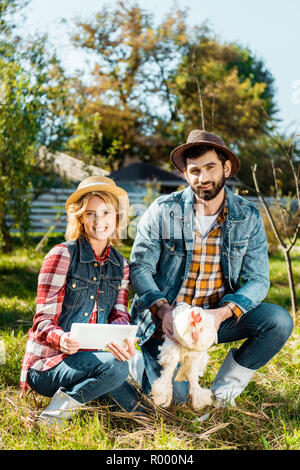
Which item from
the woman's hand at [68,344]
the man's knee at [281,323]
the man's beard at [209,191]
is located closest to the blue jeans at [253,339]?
the man's knee at [281,323]

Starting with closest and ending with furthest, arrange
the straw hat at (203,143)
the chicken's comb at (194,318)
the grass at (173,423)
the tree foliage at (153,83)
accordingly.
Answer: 1. the grass at (173,423)
2. the chicken's comb at (194,318)
3. the straw hat at (203,143)
4. the tree foliage at (153,83)

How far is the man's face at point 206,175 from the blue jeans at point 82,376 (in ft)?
3.51

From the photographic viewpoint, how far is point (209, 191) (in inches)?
110

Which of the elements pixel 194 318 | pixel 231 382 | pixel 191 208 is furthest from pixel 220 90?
pixel 194 318

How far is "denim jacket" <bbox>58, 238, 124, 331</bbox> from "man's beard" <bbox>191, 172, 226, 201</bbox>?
2.10 ft

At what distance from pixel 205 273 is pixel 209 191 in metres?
0.50

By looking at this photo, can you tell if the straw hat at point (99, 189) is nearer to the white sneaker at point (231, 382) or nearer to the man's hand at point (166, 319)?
the man's hand at point (166, 319)

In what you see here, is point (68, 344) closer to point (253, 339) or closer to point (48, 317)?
point (48, 317)

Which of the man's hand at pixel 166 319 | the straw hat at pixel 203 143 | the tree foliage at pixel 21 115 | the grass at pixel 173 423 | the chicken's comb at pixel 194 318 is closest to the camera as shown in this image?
the grass at pixel 173 423

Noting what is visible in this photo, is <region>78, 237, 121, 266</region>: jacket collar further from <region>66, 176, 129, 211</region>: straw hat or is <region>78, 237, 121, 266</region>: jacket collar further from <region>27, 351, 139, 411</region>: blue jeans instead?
<region>27, 351, 139, 411</region>: blue jeans

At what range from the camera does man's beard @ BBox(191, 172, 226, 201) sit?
2787mm

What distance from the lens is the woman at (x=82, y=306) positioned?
2.40 meters

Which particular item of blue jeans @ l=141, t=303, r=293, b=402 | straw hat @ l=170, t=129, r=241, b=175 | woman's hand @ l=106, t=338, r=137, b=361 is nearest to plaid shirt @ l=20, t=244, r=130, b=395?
woman's hand @ l=106, t=338, r=137, b=361
